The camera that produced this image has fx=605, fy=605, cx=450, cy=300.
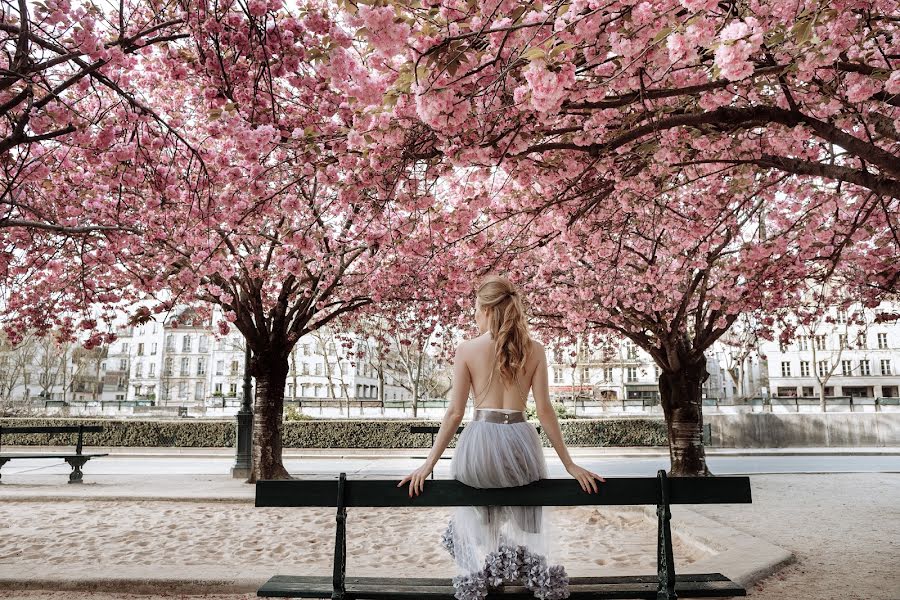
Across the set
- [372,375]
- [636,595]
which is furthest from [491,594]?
[372,375]

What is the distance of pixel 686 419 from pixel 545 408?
366 inches

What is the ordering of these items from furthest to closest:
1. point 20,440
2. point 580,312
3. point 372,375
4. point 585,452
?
1. point 372,375
2. point 20,440
3. point 585,452
4. point 580,312

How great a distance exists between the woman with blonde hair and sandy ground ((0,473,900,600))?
1370mm

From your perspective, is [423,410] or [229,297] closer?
[229,297]

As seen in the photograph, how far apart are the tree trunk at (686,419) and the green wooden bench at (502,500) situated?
861cm

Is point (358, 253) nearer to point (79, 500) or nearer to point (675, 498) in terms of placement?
point (79, 500)

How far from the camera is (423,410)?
37094 millimetres

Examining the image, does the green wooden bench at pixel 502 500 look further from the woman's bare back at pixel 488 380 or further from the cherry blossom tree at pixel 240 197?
the cherry blossom tree at pixel 240 197

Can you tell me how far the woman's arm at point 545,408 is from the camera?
328cm

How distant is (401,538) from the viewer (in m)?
6.88

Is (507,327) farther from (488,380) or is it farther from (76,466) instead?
(76,466)

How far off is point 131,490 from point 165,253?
13.6 ft

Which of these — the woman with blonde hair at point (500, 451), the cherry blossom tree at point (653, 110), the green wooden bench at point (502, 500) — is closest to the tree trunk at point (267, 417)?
the cherry blossom tree at point (653, 110)

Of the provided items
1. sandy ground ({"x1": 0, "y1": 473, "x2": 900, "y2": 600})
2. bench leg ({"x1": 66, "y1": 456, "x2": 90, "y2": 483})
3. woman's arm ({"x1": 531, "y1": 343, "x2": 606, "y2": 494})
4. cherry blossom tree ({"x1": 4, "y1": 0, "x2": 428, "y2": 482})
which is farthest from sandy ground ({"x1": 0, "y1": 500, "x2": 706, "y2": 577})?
cherry blossom tree ({"x1": 4, "y1": 0, "x2": 428, "y2": 482})
